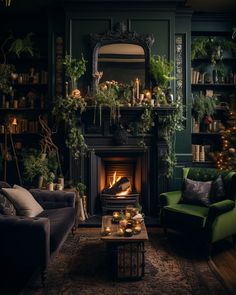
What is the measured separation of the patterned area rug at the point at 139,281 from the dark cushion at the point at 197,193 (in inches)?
22.4

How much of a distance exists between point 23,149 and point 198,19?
3819 millimetres

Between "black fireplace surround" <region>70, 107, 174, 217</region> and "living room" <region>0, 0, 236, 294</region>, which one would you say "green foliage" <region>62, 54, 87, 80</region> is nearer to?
"living room" <region>0, 0, 236, 294</region>

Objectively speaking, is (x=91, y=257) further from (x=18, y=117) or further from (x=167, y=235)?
(x=18, y=117)

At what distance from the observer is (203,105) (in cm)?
624

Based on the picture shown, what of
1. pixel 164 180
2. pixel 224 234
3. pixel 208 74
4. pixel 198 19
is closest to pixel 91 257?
pixel 224 234

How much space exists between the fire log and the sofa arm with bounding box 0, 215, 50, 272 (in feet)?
8.40

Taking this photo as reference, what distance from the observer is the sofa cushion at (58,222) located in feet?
12.2

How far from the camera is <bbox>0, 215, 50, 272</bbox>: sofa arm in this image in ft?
11.4

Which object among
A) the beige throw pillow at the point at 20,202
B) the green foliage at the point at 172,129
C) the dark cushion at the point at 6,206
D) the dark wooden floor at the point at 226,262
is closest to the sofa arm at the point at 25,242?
the dark cushion at the point at 6,206

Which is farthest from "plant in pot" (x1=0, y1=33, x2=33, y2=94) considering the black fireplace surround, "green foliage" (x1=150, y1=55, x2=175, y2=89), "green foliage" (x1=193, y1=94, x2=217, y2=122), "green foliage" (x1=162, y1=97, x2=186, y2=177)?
"green foliage" (x1=193, y1=94, x2=217, y2=122)

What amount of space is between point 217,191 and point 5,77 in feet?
12.9

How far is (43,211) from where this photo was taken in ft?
15.6

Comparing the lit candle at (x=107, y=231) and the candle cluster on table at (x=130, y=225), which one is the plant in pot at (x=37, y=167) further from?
the lit candle at (x=107, y=231)

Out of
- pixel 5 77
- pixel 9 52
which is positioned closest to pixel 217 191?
pixel 5 77
